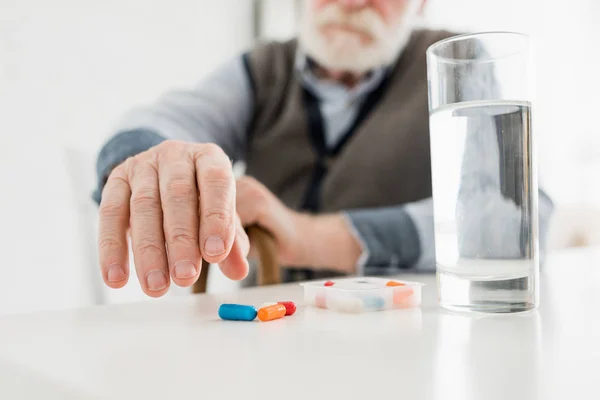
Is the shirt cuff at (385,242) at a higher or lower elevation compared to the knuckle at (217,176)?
lower

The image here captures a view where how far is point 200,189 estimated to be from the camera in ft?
1.59

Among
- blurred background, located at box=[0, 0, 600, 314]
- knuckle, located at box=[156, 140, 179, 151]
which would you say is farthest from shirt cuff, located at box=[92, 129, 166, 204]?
blurred background, located at box=[0, 0, 600, 314]

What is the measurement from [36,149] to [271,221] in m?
1.39

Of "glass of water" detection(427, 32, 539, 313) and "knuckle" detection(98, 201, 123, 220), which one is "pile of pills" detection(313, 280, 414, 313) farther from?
"knuckle" detection(98, 201, 123, 220)

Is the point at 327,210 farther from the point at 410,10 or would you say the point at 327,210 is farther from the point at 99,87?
the point at 99,87

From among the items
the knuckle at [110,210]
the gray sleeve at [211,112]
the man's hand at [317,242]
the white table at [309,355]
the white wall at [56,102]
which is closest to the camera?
the white table at [309,355]

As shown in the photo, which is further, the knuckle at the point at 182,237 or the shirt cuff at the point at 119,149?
the shirt cuff at the point at 119,149

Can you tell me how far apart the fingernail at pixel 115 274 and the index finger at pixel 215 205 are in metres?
0.07

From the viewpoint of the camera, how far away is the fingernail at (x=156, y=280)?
1.38ft

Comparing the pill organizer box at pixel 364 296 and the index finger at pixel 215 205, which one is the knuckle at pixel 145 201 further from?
the pill organizer box at pixel 364 296

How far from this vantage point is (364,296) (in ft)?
1.41

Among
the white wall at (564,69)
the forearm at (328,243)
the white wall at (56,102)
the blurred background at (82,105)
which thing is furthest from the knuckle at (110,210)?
the white wall at (564,69)

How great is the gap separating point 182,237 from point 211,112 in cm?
89

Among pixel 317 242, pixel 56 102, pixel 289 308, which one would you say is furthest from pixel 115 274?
pixel 56 102
